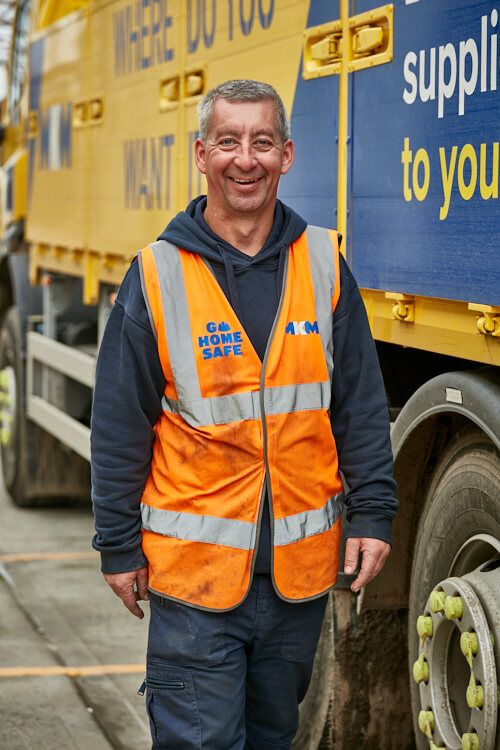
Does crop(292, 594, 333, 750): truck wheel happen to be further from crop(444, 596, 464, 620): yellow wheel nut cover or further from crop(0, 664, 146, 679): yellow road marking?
crop(0, 664, 146, 679): yellow road marking

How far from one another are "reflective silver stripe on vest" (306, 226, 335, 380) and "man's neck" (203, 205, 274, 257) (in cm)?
11

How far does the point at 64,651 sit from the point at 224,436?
3093 mm

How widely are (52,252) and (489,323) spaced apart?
539 centimetres

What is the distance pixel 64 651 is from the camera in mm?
5895

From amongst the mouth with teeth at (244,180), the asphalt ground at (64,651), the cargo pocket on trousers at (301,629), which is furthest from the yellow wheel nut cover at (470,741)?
the asphalt ground at (64,651)

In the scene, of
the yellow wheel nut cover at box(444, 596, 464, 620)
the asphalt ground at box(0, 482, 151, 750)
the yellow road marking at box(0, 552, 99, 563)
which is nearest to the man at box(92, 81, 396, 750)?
the yellow wheel nut cover at box(444, 596, 464, 620)

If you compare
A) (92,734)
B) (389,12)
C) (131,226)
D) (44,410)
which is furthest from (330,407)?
(44,410)

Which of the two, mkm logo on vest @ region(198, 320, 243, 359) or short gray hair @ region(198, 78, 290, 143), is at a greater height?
short gray hair @ region(198, 78, 290, 143)

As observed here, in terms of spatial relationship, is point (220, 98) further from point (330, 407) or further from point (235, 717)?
point (235, 717)

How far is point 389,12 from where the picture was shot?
137 inches

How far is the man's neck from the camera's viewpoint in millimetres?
3131

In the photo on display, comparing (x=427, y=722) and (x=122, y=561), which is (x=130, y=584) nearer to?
(x=122, y=561)

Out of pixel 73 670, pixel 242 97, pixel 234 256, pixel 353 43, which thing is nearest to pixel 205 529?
pixel 234 256

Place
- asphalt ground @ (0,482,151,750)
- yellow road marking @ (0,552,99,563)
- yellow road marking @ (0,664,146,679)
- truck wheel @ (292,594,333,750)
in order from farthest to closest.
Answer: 1. yellow road marking @ (0,552,99,563)
2. yellow road marking @ (0,664,146,679)
3. asphalt ground @ (0,482,151,750)
4. truck wheel @ (292,594,333,750)
